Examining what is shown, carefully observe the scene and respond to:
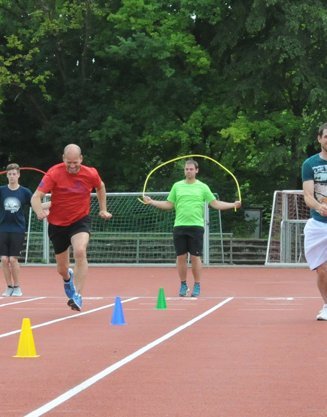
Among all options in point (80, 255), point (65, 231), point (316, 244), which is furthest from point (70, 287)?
point (316, 244)

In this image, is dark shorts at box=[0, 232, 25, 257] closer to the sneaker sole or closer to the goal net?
the sneaker sole

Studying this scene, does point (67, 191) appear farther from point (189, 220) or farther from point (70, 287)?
point (189, 220)

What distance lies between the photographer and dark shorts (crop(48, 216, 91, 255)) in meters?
13.3

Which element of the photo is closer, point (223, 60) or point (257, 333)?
point (257, 333)

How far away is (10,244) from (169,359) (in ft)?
28.3

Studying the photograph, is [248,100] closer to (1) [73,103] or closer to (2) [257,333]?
(1) [73,103]

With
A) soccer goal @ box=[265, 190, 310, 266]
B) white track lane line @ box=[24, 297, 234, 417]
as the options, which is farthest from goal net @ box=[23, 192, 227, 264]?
white track lane line @ box=[24, 297, 234, 417]

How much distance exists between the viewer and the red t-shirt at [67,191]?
516 inches

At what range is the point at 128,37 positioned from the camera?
120 ft

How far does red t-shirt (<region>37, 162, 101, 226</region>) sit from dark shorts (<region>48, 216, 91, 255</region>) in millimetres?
58

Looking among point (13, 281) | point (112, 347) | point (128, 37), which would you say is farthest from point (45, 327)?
point (128, 37)

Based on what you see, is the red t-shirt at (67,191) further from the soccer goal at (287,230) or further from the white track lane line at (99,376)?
the soccer goal at (287,230)

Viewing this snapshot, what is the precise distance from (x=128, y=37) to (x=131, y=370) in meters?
29.3

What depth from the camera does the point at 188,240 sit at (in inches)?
653
